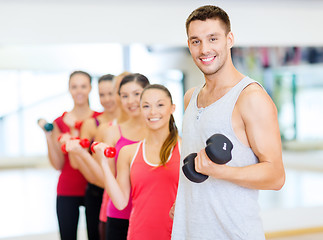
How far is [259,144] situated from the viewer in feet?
4.58

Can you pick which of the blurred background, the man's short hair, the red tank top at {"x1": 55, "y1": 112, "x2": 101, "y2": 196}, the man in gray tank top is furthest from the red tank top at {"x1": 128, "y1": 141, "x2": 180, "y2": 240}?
the blurred background

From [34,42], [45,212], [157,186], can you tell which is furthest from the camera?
[45,212]

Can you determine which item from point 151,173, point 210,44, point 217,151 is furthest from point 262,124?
point 151,173

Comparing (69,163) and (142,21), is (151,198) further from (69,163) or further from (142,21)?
(142,21)

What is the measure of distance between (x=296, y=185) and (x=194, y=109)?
6.89 meters

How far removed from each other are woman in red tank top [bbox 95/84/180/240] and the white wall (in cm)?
211

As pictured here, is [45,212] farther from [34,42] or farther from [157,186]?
[157,186]

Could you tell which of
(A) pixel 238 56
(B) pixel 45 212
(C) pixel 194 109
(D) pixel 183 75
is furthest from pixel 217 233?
(A) pixel 238 56

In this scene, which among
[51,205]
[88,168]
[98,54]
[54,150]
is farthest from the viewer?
[51,205]

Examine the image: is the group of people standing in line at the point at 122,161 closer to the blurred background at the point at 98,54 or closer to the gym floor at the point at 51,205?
the blurred background at the point at 98,54

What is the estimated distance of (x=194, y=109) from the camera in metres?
1.61

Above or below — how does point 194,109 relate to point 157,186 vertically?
above

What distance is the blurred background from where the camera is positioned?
159 inches

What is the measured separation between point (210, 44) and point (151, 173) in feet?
2.67
